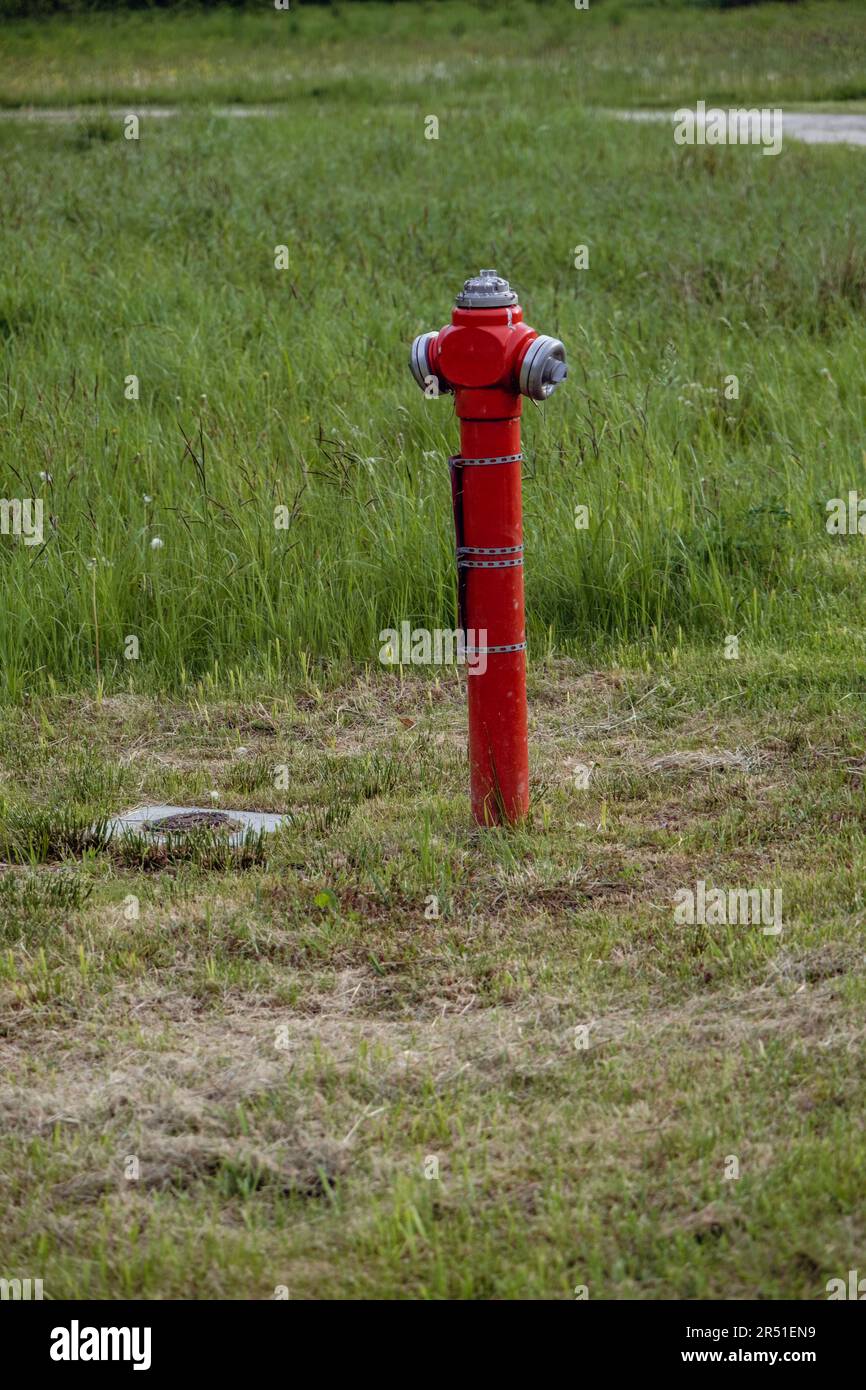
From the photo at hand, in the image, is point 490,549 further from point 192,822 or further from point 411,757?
point 192,822

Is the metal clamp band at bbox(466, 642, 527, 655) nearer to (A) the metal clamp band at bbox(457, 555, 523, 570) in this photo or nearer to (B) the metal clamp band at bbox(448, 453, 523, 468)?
(A) the metal clamp band at bbox(457, 555, 523, 570)

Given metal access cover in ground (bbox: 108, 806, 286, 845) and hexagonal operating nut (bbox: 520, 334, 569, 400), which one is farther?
metal access cover in ground (bbox: 108, 806, 286, 845)

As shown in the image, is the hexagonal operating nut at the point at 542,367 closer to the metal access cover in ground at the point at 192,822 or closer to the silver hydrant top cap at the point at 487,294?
the silver hydrant top cap at the point at 487,294

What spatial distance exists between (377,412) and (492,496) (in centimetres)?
301

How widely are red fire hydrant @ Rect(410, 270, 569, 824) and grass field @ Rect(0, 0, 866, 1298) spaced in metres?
0.21

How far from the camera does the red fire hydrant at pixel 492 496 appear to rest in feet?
12.3

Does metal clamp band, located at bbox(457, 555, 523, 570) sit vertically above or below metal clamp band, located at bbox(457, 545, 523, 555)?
below

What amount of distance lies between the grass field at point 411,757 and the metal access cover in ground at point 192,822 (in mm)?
83

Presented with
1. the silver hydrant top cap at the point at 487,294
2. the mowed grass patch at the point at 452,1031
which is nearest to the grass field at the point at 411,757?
the mowed grass patch at the point at 452,1031

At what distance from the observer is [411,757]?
4664 mm

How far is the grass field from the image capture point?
2670 mm

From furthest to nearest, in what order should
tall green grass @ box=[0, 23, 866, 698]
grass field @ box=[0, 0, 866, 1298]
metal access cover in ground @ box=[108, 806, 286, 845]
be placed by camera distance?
tall green grass @ box=[0, 23, 866, 698]
metal access cover in ground @ box=[108, 806, 286, 845]
grass field @ box=[0, 0, 866, 1298]

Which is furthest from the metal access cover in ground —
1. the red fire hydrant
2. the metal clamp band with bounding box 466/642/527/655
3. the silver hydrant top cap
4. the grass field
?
the silver hydrant top cap

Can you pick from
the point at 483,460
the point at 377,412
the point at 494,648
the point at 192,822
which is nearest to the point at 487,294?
the point at 483,460
